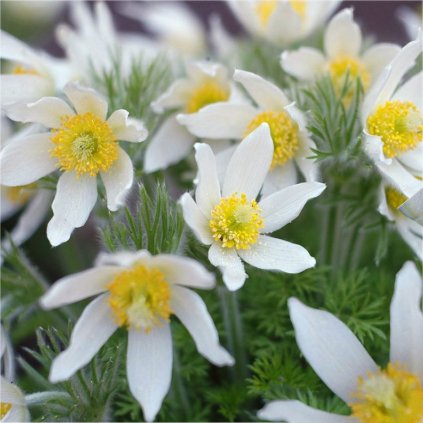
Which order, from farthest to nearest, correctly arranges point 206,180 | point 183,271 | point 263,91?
point 263,91, point 206,180, point 183,271

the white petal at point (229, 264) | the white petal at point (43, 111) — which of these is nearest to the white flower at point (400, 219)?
the white petal at point (229, 264)

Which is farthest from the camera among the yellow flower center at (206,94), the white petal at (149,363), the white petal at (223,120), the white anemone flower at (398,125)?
the yellow flower center at (206,94)

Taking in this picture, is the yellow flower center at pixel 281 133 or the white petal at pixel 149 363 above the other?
the yellow flower center at pixel 281 133

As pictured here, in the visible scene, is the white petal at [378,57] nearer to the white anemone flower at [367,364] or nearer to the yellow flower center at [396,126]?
the yellow flower center at [396,126]

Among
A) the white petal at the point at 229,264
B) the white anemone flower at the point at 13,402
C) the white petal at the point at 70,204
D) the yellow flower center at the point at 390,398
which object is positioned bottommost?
the white anemone flower at the point at 13,402

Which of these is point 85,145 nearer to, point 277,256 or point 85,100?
point 85,100

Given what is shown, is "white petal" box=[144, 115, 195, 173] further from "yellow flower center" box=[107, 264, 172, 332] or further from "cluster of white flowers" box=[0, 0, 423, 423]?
"yellow flower center" box=[107, 264, 172, 332]

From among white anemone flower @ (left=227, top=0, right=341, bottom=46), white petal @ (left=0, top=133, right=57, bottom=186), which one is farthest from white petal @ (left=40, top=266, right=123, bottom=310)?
white anemone flower @ (left=227, top=0, right=341, bottom=46)

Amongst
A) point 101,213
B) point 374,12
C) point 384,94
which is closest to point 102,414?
point 101,213

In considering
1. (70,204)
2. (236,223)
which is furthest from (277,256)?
(70,204)
